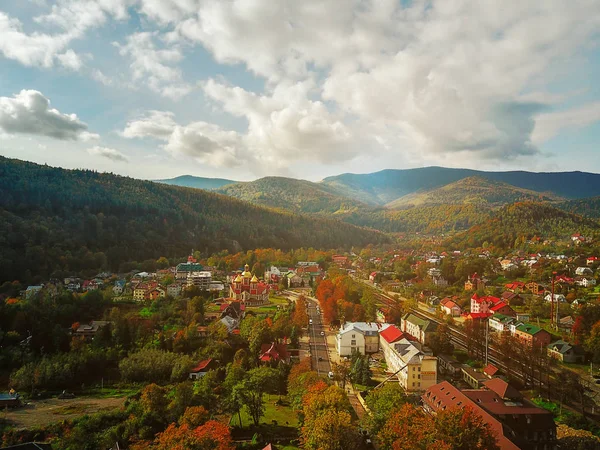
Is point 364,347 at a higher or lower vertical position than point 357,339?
lower

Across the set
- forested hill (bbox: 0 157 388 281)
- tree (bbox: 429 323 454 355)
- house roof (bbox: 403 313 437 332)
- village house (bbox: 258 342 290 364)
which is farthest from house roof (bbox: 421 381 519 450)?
forested hill (bbox: 0 157 388 281)

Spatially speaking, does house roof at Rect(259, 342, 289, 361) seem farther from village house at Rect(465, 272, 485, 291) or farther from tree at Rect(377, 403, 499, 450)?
village house at Rect(465, 272, 485, 291)

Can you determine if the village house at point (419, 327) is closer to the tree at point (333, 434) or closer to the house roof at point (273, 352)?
the house roof at point (273, 352)

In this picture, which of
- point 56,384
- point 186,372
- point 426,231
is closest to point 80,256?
point 56,384

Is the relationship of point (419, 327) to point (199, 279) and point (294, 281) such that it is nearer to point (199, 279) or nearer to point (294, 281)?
point (294, 281)

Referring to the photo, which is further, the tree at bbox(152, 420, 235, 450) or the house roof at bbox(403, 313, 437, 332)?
the house roof at bbox(403, 313, 437, 332)

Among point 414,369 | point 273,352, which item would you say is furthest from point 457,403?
point 273,352

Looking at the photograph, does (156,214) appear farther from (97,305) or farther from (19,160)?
(97,305)
